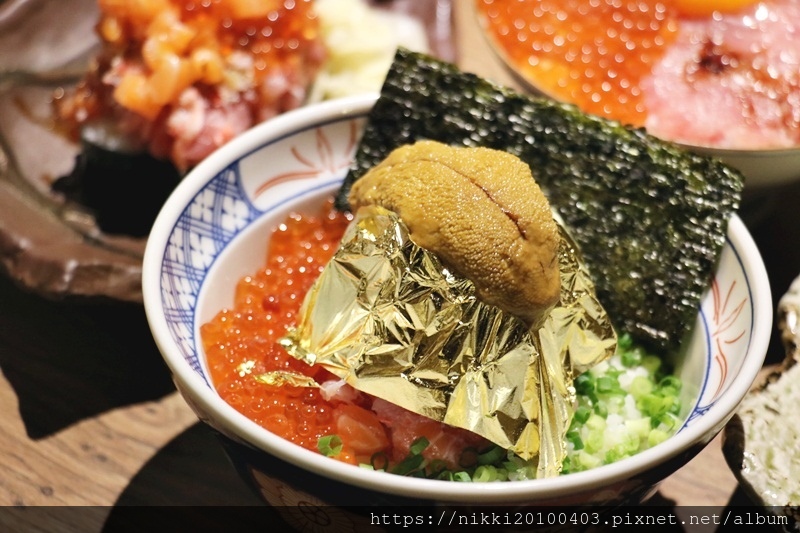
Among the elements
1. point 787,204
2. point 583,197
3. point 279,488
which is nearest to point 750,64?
point 787,204

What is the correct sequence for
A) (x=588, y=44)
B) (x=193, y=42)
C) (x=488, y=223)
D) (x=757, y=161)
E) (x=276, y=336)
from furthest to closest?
1. (x=588, y=44)
2. (x=193, y=42)
3. (x=757, y=161)
4. (x=276, y=336)
5. (x=488, y=223)

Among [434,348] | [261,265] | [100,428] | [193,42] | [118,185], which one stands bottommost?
[100,428]

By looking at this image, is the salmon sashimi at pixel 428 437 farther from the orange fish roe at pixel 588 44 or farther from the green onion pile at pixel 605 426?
the orange fish roe at pixel 588 44

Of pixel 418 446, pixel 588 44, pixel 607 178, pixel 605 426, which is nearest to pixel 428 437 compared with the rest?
pixel 418 446

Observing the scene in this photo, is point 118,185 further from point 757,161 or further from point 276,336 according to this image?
point 757,161

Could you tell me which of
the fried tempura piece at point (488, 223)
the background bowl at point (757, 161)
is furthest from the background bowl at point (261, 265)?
the background bowl at point (757, 161)

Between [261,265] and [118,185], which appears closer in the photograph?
[261,265]
